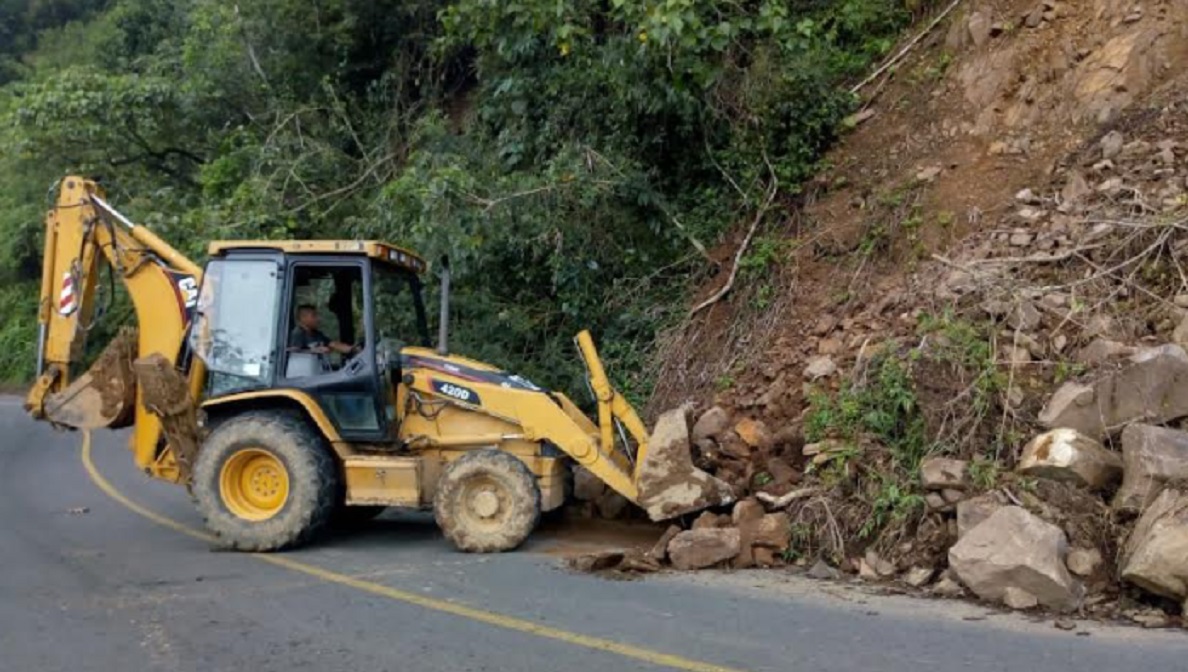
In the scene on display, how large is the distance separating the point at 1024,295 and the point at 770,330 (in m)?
2.64

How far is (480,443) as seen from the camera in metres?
10.2

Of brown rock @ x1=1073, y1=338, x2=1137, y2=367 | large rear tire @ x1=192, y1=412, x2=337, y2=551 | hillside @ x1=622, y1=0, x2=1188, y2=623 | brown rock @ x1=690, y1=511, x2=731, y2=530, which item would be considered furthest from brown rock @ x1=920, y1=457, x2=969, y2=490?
large rear tire @ x1=192, y1=412, x2=337, y2=551

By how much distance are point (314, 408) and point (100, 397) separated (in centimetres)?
206

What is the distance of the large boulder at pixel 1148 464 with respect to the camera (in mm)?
7965

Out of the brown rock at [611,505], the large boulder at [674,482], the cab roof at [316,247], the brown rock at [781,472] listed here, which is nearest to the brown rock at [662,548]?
the large boulder at [674,482]

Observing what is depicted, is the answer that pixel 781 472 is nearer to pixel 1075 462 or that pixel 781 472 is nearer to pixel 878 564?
pixel 878 564

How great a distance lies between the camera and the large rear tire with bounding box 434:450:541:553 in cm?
975

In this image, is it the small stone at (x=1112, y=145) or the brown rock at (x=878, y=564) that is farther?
the small stone at (x=1112, y=145)

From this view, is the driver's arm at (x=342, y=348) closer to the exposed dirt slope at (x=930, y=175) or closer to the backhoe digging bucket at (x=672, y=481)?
the backhoe digging bucket at (x=672, y=481)

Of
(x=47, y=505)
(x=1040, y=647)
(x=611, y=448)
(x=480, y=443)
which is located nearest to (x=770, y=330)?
(x=611, y=448)

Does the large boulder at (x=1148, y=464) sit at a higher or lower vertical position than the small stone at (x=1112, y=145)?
lower

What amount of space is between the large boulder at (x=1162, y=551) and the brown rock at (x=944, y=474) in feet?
4.16

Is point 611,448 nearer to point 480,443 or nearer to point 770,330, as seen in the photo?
point 480,443

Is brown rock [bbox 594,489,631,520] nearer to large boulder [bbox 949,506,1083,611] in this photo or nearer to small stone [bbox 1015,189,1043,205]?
large boulder [bbox 949,506,1083,611]
